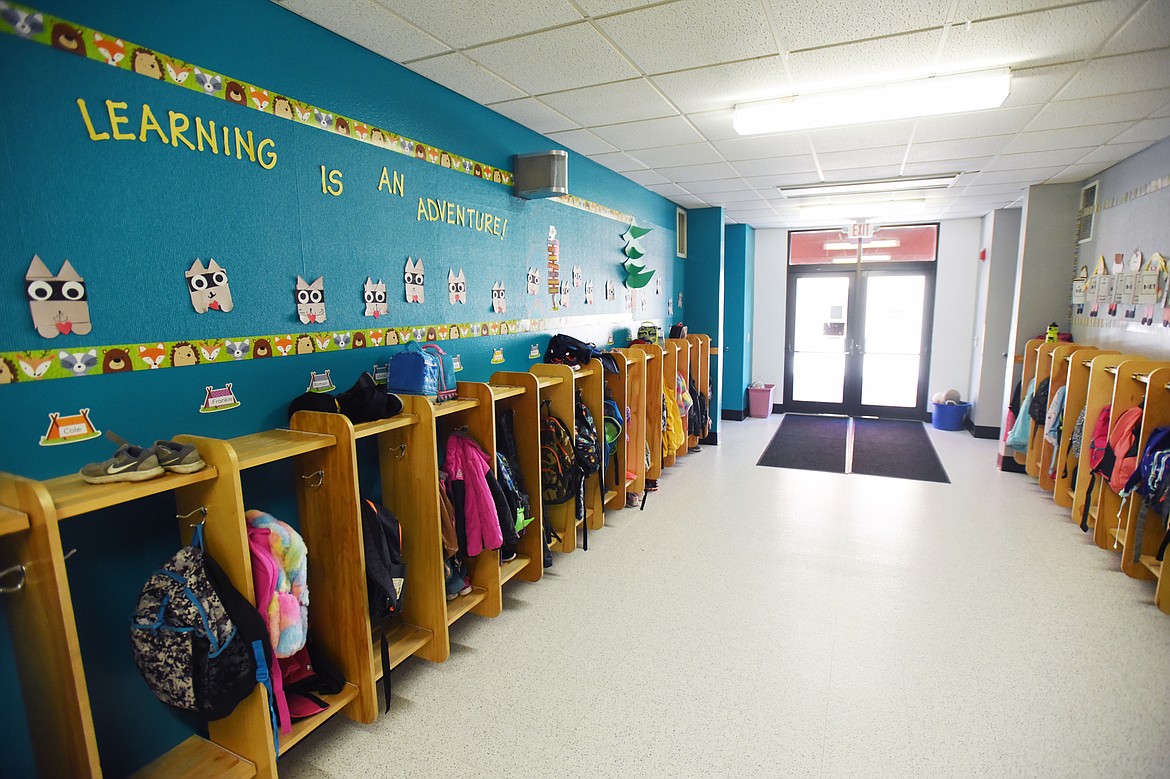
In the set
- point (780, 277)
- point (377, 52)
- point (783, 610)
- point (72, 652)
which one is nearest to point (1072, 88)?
point (783, 610)

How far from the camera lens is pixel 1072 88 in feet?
9.84

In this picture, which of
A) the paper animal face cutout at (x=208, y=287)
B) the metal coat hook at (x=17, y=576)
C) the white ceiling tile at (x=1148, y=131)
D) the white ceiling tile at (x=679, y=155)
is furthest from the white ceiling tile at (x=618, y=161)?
the metal coat hook at (x=17, y=576)

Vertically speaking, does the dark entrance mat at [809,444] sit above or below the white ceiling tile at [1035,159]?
below

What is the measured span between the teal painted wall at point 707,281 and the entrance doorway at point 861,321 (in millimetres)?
2164

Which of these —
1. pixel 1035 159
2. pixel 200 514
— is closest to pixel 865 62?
pixel 1035 159

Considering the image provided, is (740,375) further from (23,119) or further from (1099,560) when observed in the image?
(23,119)

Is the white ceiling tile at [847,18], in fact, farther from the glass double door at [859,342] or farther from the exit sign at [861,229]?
the glass double door at [859,342]

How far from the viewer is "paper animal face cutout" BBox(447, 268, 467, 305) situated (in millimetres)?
3107

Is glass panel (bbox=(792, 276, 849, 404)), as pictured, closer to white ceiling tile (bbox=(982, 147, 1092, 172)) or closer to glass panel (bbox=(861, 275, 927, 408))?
glass panel (bbox=(861, 275, 927, 408))

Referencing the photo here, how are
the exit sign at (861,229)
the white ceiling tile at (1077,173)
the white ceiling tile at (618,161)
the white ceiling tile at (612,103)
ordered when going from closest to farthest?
1. the white ceiling tile at (612,103)
2. the white ceiling tile at (618,161)
3. the white ceiling tile at (1077,173)
4. the exit sign at (861,229)

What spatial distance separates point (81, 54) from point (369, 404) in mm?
1309

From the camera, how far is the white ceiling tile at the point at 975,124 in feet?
11.0

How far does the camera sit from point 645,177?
520 centimetres

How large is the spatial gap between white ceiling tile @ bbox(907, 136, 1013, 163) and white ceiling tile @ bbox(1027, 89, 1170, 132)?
0.30 meters
